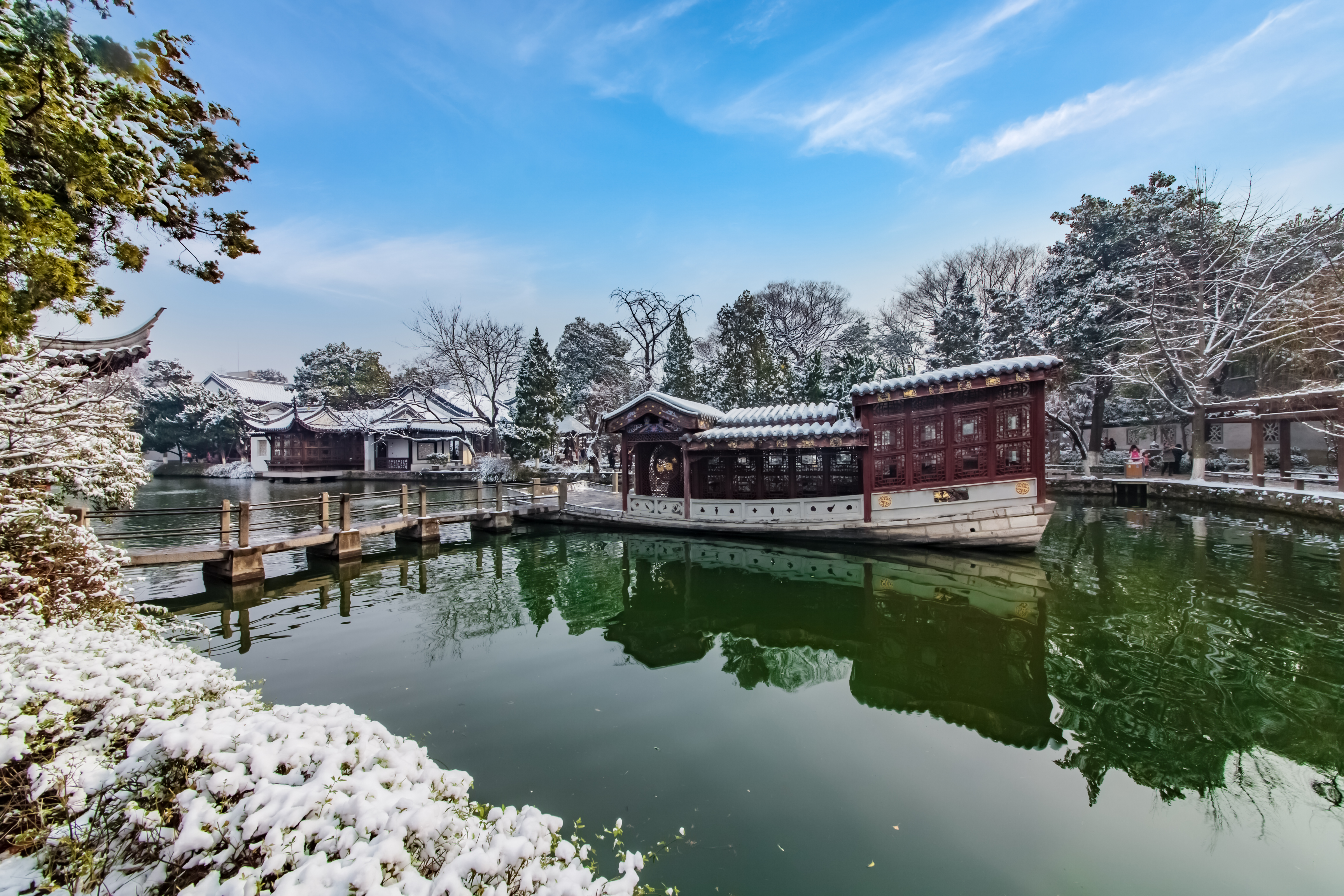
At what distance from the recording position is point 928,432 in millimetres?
10680

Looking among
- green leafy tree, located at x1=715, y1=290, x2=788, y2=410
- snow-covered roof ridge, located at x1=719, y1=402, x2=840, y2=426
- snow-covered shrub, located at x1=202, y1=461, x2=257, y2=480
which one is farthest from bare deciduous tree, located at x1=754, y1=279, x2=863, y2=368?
snow-covered shrub, located at x1=202, y1=461, x2=257, y2=480

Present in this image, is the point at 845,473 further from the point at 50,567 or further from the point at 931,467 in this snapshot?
the point at 50,567

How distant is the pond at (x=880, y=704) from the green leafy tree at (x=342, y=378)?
30623mm

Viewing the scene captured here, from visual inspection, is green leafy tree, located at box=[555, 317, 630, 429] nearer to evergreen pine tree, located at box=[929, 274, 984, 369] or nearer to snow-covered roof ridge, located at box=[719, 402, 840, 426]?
evergreen pine tree, located at box=[929, 274, 984, 369]

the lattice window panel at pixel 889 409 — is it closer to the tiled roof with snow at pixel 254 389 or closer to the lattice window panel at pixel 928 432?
the lattice window panel at pixel 928 432

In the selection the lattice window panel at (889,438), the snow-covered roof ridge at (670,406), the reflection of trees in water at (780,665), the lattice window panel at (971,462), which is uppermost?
the snow-covered roof ridge at (670,406)

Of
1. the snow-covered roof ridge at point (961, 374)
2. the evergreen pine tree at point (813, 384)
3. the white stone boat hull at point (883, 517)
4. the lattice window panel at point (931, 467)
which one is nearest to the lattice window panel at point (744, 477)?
the white stone boat hull at point (883, 517)

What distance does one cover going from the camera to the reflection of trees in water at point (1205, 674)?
3779 millimetres

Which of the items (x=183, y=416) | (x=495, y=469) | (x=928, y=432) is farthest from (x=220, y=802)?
(x=183, y=416)

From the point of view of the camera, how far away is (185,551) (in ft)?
27.2

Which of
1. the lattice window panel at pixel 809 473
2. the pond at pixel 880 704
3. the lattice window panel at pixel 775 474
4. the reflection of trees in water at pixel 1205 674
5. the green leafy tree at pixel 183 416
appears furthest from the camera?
the green leafy tree at pixel 183 416

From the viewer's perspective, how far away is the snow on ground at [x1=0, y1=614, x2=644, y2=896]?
5.60 feet

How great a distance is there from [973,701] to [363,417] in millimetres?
34867

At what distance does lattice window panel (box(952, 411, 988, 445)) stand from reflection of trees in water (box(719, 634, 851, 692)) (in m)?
6.11
